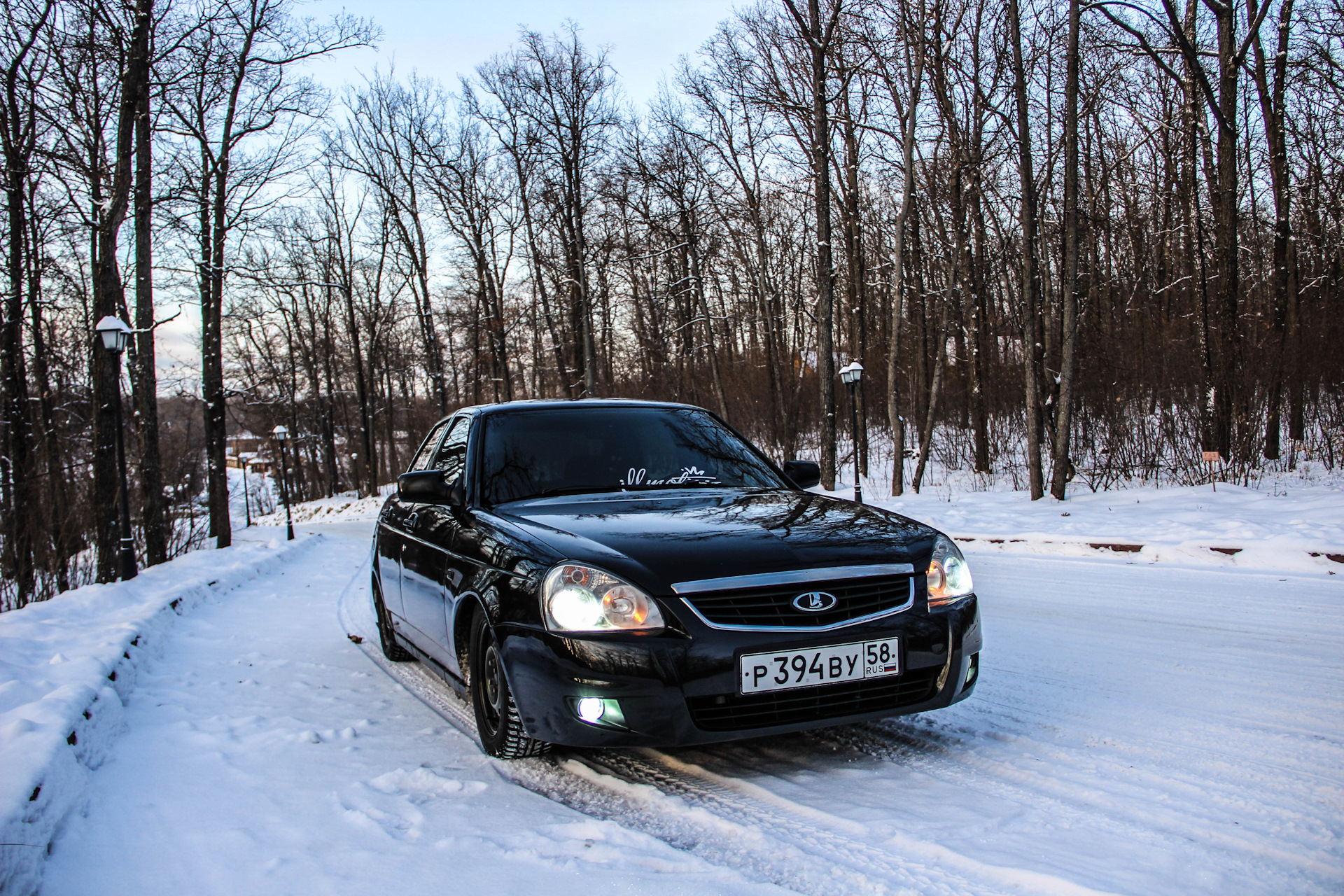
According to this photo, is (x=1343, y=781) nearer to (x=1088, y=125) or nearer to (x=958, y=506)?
(x=958, y=506)

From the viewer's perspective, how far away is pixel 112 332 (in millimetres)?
12195

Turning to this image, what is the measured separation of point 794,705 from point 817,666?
166 millimetres

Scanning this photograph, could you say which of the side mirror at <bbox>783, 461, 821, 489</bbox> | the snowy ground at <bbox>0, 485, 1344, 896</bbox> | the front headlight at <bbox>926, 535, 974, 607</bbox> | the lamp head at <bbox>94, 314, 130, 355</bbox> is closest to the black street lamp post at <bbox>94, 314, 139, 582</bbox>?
the lamp head at <bbox>94, 314, 130, 355</bbox>

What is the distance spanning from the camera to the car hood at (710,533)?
3.15 m

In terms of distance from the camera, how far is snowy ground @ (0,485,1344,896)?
2.58m

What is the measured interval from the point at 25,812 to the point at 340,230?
3956cm

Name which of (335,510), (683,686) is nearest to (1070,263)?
(683,686)

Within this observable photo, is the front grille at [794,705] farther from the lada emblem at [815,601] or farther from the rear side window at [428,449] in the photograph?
the rear side window at [428,449]

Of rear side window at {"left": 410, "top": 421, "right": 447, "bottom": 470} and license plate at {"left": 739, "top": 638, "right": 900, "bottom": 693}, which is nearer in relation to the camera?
license plate at {"left": 739, "top": 638, "right": 900, "bottom": 693}

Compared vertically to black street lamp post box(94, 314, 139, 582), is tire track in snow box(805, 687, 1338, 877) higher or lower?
lower

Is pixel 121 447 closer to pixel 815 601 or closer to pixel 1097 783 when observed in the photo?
pixel 815 601

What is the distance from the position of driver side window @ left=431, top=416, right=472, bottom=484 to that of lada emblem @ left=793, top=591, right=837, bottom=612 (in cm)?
214

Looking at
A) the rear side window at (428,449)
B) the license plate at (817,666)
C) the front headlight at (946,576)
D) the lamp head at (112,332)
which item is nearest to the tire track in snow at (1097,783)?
the license plate at (817,666)

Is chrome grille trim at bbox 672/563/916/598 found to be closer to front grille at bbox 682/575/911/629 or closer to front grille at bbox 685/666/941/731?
front grille at bbox 682/575/911/629
